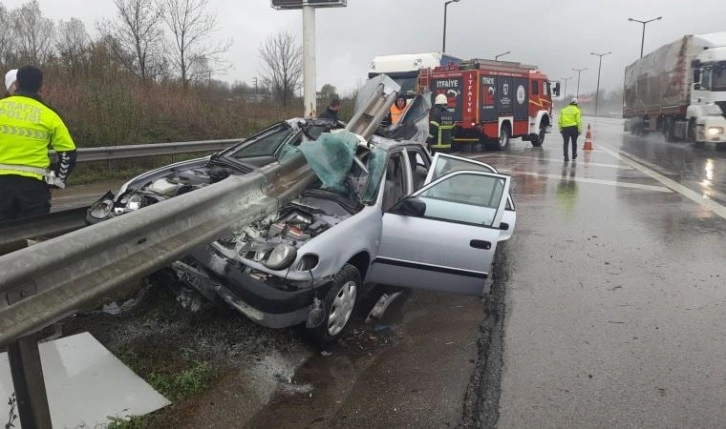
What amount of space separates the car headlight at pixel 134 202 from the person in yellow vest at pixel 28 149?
70cm

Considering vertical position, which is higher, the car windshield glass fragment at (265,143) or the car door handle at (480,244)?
the car windshield glass fragment at (265,143)

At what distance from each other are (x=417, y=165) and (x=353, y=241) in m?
2.20

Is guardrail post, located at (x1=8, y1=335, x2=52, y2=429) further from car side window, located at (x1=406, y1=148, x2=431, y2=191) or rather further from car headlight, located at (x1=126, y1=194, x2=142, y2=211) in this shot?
car side window, located at (x1=406, y1=148, x2=431, y2=191)

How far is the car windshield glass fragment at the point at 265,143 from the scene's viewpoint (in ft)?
18.5

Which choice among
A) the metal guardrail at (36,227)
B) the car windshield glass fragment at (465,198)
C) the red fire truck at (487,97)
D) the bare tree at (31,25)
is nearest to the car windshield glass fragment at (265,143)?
the metal guardrail at (36,227)

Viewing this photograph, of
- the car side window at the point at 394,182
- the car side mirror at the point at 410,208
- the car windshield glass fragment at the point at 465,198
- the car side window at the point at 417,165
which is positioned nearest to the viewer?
the car side mirror at the point at 410,208

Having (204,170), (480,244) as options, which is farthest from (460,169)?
(204,170)

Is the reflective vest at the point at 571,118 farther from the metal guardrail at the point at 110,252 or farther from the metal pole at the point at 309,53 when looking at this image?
the metal guardrail at the point at 110,252

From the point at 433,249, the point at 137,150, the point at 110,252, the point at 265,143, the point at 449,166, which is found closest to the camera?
the point at 110,252

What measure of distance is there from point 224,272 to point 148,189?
1448mm

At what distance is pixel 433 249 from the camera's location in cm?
442

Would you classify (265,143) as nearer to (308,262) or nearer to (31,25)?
(308,262)

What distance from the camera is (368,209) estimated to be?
4281 mm

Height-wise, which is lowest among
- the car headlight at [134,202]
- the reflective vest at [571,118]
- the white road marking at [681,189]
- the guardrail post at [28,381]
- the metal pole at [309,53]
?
the white road marking at [681,189]
